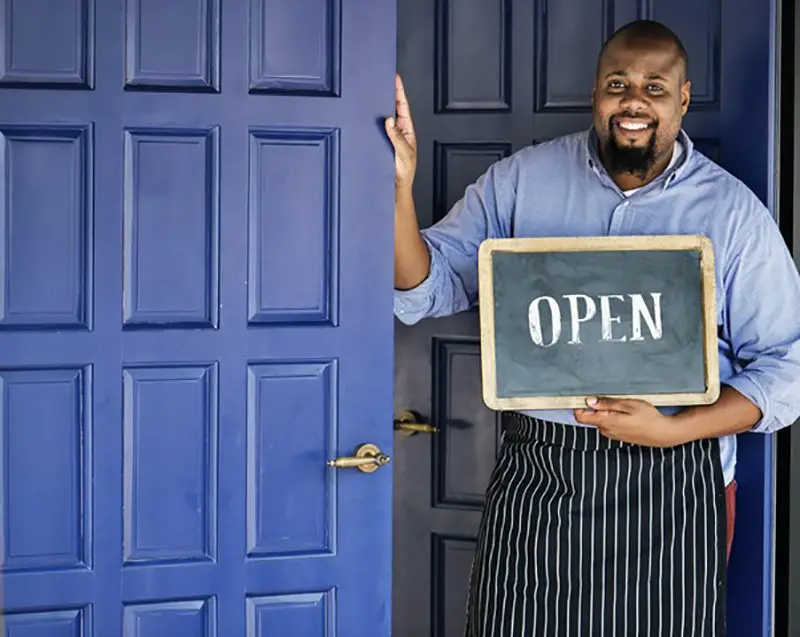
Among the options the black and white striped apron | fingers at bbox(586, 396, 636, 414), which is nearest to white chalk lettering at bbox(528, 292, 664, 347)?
fingers at bbox(586, 396, 636, 414)

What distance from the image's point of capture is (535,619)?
7.90 ft

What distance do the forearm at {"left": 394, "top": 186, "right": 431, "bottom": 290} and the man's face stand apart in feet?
1.46

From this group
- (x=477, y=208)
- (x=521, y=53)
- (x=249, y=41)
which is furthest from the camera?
(x=521, y=53)

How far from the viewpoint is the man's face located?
2.41m

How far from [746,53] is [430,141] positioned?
0.80 metres

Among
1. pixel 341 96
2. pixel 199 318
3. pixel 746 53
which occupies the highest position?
pixel 746 53

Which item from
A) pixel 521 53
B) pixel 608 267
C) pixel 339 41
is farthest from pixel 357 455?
pixel 521 53

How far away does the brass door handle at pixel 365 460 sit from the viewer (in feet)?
7.76

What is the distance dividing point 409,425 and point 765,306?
A: 3.31 ft

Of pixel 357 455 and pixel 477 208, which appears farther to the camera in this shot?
pixel 477 208

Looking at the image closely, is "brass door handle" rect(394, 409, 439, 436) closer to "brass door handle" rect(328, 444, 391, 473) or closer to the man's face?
"brass door handle" rect(328, 444, 391, 473)

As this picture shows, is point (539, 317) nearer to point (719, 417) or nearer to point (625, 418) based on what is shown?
point (625, 418)

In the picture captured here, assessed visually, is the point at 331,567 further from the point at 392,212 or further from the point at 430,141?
the point at 430,141

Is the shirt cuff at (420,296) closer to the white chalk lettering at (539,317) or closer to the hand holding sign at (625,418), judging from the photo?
the white chalk lettering at (539,317)
